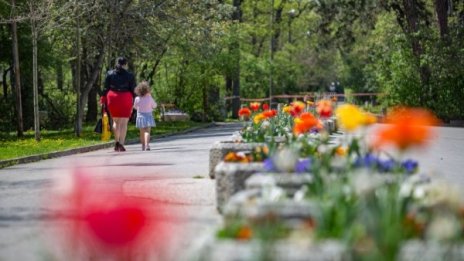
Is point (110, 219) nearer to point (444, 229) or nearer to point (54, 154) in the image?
point (444, 229)

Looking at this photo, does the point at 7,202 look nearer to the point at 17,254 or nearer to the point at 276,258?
the point at 17,254

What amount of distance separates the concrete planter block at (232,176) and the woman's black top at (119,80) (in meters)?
9.48

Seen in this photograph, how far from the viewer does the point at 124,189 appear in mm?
10445

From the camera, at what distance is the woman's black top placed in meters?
17.0

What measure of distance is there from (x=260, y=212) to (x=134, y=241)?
1365 mm

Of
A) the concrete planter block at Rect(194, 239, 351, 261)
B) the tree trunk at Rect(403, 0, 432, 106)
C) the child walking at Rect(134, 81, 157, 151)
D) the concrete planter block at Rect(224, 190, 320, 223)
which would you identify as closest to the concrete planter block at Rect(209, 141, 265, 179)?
the concrete planter block at Rect(224, 190, 320, 223)

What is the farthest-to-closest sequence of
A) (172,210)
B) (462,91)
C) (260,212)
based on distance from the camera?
(462,91), (172,210), (260,212)

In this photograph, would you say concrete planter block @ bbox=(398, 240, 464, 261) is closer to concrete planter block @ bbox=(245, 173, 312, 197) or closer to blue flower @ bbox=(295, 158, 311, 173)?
concrete planter block @ bbox=(245, 173, 312, 197)

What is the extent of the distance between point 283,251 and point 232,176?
3571 millimetres

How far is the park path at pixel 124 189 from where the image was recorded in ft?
22.5

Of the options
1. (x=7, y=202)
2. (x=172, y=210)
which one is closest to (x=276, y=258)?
(x=172, y=210)

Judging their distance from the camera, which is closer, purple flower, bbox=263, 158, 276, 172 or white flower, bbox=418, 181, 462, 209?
white flower, bbox=418, 181, 462, 209

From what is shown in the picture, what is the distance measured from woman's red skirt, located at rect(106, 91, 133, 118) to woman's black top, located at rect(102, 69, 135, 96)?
0.36 ft

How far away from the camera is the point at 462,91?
3447 cm
